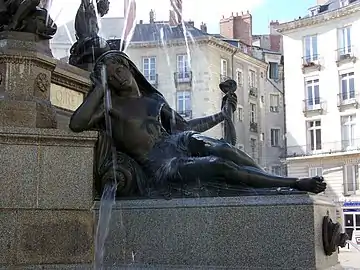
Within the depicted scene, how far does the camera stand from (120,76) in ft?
19.5

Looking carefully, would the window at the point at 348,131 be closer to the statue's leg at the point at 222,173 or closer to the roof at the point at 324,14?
the roof at the point at 324,14

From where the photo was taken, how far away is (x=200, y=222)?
16.6 ft

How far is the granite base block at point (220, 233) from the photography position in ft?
15.5

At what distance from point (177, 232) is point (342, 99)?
3739 cm

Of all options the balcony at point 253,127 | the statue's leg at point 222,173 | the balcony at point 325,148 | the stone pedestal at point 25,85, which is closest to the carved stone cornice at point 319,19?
the balcony at point 325,148

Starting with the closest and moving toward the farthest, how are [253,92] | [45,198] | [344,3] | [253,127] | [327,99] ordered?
1. [45,198]
2. [327,99]
3. [344,3]
4. [253,127]
5. [253,92]

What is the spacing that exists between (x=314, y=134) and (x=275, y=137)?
39.1ft

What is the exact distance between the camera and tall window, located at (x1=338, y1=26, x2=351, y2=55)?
136ft

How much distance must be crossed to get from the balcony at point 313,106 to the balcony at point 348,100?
1.36 metres

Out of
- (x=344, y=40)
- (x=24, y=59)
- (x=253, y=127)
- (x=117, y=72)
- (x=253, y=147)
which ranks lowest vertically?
(x=117, y=72)

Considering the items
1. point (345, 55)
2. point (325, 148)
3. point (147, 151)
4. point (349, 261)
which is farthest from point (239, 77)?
point (147, 151)

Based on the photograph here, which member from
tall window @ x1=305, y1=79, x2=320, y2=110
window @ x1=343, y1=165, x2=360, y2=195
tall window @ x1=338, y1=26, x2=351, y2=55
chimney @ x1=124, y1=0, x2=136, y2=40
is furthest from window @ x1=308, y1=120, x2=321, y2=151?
chimney @ x1=124, y1=0, x2=136, y2=40

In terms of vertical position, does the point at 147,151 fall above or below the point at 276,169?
below

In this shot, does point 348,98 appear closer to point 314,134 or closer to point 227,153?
point 314,134
